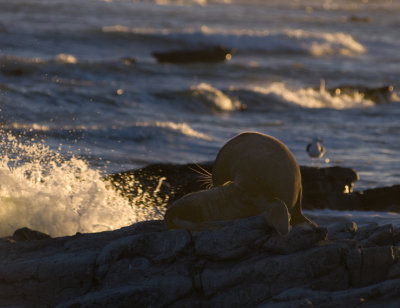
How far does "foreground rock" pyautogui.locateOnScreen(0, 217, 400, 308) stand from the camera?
5320 millimetres

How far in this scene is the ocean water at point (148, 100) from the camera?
28.5 ft

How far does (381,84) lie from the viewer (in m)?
26.6

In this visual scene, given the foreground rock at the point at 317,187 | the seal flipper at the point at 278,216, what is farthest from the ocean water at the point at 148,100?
the seal flipper at the point at 278,216

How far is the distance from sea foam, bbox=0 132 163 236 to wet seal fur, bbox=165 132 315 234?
1.87 meters

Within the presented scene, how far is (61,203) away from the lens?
802 centimetres

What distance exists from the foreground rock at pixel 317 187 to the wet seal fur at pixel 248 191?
11.0ft

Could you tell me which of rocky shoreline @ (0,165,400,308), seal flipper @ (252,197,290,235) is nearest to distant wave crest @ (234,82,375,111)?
seal flipper @ (252,197,290,235)

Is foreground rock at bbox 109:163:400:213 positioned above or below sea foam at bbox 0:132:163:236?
below

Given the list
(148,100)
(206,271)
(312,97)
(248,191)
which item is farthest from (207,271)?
(312,97)

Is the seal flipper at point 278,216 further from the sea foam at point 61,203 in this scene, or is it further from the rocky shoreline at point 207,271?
the sea foam at point 61,203

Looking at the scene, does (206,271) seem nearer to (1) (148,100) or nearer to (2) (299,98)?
(1) (148,100)

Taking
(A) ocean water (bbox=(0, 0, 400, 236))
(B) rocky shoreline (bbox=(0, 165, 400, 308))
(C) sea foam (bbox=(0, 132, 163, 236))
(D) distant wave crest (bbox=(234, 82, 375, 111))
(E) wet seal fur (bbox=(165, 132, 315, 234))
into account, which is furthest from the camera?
(D) distant wave crest (bbox=(234, 82, 375, 111))

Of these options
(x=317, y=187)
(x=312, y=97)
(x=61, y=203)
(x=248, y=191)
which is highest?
(x=248, y=191)

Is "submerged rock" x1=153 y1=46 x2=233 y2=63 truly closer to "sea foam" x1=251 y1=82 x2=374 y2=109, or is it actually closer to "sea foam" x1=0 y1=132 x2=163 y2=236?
"sea foam" x1=251 y1=82 x2=374 y2=109
